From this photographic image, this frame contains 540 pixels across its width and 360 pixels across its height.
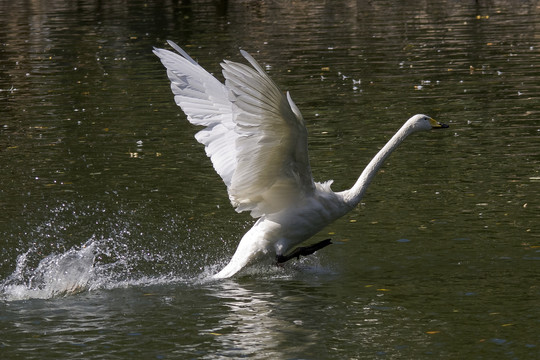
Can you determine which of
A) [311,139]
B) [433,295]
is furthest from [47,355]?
[311,139]

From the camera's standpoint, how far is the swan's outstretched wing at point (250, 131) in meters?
8.60

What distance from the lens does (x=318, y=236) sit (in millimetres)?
11555

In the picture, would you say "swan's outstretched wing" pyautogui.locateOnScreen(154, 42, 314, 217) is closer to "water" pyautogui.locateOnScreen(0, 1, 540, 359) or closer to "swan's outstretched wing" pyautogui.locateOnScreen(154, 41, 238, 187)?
"swan's outstretched wing" pyautogui.locateOnScreen(154, 41, 238, 187)

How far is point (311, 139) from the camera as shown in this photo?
52.0 ft

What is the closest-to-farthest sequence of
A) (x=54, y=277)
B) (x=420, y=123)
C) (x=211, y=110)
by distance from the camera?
1. (x=54, y=277)
2. (x=420, y=123)
3. (x=211, y=110)

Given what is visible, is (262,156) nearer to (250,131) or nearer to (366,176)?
(250,131)

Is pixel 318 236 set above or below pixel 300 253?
below

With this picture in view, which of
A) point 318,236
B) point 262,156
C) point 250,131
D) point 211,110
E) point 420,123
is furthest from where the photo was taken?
point 318,236

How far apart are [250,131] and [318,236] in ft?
9.48

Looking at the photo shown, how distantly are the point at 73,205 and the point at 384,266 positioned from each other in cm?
439

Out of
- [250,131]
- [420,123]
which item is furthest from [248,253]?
[420,123]

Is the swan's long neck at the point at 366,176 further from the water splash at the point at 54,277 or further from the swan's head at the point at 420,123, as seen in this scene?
the water splash at the point at 54,277

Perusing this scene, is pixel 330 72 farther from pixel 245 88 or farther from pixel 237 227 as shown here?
pixel 245 88

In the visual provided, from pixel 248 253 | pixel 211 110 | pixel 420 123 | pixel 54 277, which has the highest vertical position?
pixel 211 110
